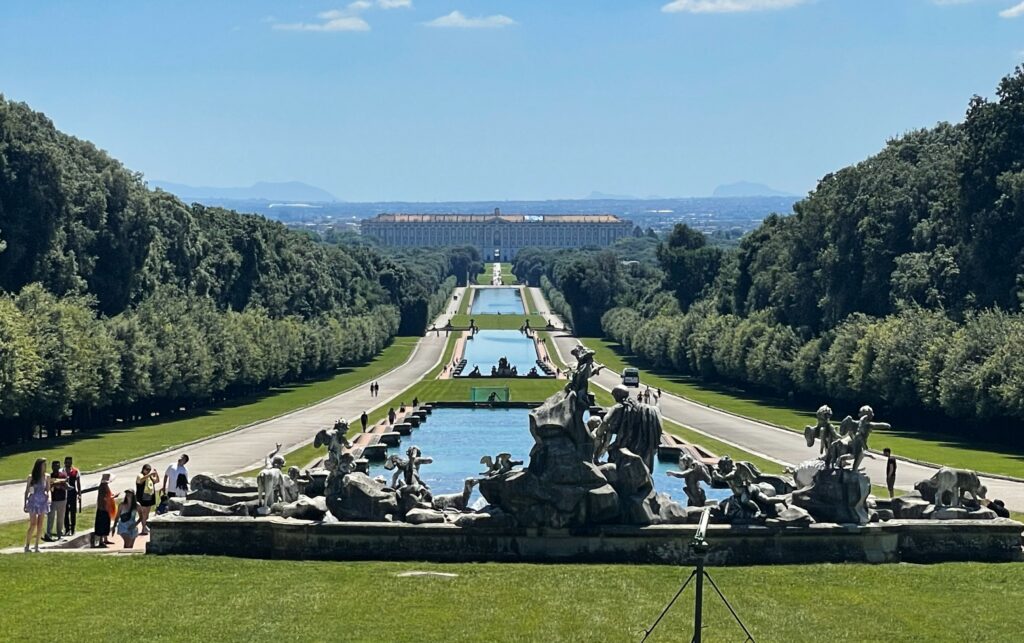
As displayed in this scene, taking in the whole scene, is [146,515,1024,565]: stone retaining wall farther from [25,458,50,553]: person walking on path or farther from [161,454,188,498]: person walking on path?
[161,454,188,498]: person walking on path

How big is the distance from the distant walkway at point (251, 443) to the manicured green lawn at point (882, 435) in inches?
656

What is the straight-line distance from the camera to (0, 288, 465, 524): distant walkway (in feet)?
136

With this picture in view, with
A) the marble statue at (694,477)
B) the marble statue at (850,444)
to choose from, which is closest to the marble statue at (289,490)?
the marble statue at (694,477)

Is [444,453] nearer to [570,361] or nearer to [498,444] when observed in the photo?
[498,444]

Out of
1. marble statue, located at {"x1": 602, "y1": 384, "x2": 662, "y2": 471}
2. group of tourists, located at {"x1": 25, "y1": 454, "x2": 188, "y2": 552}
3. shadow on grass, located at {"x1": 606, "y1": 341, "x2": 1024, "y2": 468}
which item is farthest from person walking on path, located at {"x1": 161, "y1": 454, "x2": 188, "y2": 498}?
shadow on grass, located at {"x1": 606, "y1": 341, "x2": 1024, "y2": 468}

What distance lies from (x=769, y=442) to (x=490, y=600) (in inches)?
1425

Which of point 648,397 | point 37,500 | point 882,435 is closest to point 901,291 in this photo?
point 882,435

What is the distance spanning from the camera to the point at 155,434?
6219 centimetres

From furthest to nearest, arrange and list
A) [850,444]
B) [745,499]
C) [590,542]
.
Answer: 1. [850,444]
2. [745,499]
3. [590,542]

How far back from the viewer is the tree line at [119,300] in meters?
59.3

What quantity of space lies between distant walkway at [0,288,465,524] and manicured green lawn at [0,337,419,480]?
105 cm

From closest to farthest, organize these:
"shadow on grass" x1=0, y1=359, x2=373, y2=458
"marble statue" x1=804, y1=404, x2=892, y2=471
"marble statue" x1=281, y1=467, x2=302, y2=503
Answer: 1. "marble statue" x1=804, y1=404, x2=892, y2=471
2. "marble statue" x1=281, y1=467, x2=302, y2=503
3. "shadow on grass" x1=0, y1=359, x2=373, y2=458

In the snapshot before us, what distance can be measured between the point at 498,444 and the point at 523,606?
37743 millimetres

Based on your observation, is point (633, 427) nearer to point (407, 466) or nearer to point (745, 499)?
point (745, 499)
